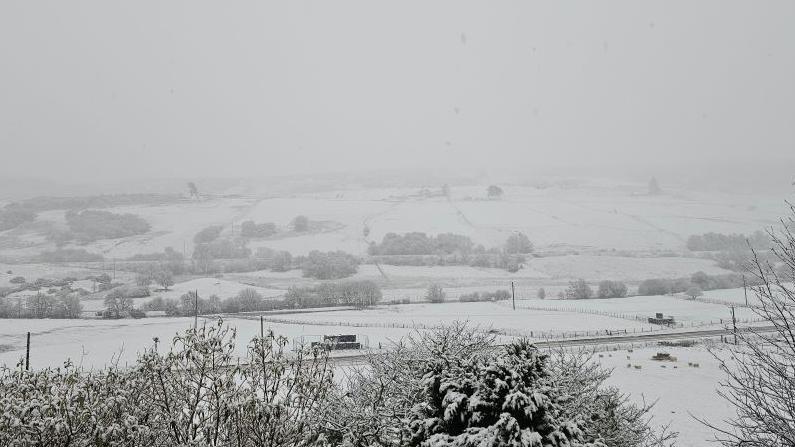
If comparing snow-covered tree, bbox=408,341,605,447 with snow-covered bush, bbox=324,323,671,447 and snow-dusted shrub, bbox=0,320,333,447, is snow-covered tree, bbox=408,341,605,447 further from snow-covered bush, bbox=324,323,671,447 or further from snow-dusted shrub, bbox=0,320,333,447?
snow-dusted shrub, bbox=0,320,333,447

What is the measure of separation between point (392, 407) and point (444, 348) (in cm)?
196

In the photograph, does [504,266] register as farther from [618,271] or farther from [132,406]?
[132,406]

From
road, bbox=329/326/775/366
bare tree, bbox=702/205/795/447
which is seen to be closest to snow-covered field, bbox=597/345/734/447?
road, bbox=329/326/775/366

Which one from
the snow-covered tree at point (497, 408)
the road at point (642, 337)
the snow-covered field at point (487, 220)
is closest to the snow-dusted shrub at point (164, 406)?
the snow-covered tree at point (497, 408)

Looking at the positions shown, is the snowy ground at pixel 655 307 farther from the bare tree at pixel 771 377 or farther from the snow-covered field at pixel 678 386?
the bare tree at pixel 771 377

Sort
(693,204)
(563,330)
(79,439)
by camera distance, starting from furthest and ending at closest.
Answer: (693,204)
(563,330)
(79,439)

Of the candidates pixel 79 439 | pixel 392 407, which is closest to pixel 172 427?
pixel 79 439

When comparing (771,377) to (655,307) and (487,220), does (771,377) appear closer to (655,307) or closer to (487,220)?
(655,307)

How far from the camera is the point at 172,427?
33.9 ft

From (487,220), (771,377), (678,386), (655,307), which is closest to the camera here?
(771,377)

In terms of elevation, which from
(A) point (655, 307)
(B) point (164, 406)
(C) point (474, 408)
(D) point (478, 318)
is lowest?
(A) point (655, 307)

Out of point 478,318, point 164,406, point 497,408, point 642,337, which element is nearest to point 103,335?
point 478,318

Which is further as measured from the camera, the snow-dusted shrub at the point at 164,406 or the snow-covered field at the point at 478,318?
the snow-covered field at the point at 478,318

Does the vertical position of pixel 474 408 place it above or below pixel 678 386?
above
